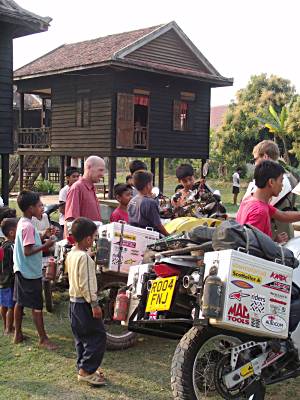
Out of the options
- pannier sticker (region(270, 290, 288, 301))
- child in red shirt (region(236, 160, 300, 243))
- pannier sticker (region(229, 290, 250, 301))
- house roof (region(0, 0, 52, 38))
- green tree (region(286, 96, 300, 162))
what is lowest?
pannier sticker (region(270, 290, 288, 301))

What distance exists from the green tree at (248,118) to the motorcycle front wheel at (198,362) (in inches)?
1097

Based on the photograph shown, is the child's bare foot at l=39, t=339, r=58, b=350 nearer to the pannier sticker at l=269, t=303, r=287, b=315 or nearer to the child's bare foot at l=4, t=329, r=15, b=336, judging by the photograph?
the child's bare foot at l=4, t=329, r=15, b=336

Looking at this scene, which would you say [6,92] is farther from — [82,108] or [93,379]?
[93,379]

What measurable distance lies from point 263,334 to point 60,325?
10.6ft

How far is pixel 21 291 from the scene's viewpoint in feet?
16.5

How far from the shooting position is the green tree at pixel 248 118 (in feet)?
101

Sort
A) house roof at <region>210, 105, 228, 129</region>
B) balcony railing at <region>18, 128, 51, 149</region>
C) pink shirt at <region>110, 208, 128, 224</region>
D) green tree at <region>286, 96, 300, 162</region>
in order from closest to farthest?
pink shirt at <region>110, 208, 128, 224</region>, balcony railing at <region>18, 128, 51, 149</region>, green tree at <region>286, 96, 300, 162</region>, house roof at <region>210, 105, 228, 129</region>

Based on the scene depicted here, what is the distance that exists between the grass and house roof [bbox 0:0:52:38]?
8502 mm

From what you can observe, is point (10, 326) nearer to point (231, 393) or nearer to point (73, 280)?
point (73, 280)

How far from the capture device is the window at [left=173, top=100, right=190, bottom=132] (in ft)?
67.1

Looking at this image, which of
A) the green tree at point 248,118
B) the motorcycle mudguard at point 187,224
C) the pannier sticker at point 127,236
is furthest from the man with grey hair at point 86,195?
the green tree at point 248,118

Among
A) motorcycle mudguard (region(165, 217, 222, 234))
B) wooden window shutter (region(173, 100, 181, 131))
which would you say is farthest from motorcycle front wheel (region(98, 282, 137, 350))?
wooden window shutter (region(173, 100, 181, 131))

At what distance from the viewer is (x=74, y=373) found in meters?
4.36

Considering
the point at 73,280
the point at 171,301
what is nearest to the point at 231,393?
the point at 171,301
